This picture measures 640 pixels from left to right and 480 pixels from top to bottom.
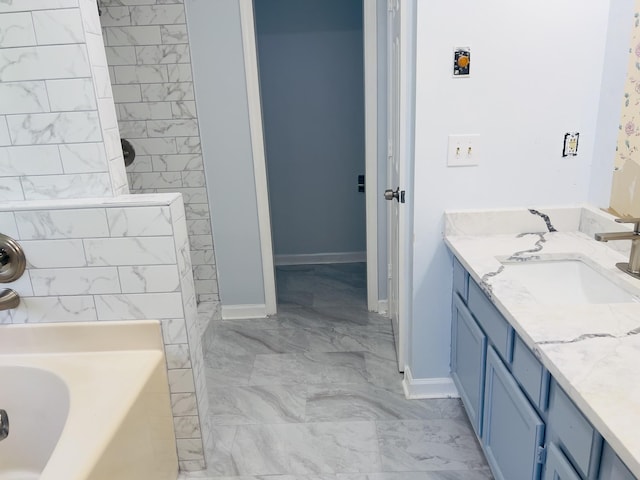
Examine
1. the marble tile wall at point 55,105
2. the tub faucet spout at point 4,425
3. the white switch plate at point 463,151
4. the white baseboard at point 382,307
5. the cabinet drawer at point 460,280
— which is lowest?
the white baseboard at point 382,307

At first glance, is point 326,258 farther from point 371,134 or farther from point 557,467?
point 557,467

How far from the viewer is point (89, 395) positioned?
1501 millimetres

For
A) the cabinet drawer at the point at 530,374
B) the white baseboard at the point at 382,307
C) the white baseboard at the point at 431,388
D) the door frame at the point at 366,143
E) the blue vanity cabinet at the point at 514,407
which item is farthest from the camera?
the white baseboard at the point at 382,307

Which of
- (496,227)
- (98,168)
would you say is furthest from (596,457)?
(98,168)

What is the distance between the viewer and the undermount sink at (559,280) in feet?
5.29

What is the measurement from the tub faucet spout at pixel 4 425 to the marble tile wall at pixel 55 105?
738 mm

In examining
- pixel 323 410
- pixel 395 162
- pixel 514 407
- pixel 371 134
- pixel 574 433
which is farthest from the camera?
pixel 371 134

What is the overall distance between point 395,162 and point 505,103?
65 cm

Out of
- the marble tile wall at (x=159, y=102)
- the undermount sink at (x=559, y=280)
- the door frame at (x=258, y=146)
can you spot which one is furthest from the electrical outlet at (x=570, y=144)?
the marble tile wall at (x=159, y=102)

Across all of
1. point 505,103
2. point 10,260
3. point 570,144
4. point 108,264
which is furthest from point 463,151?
point 10,260

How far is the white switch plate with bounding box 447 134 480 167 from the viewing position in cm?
192

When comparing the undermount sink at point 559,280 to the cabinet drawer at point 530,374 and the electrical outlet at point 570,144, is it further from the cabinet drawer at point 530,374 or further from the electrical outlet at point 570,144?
the electrical outlet at point 570,144

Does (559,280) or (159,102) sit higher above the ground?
(159,102)

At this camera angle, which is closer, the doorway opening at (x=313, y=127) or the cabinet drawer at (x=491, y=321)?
the cabinet drawer at (x=491, y=321)
